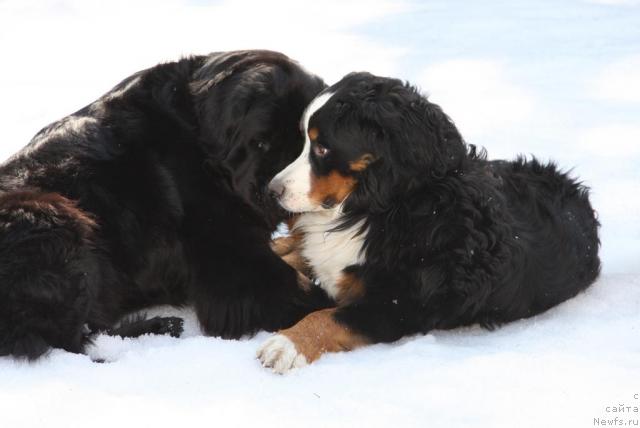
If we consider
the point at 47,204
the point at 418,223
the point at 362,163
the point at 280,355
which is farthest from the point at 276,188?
the point at 47,204

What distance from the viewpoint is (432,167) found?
3.44m

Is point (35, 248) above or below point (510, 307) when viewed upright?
above

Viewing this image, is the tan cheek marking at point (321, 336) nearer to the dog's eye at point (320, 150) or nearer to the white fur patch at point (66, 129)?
the dog's eye at point (320, 150)

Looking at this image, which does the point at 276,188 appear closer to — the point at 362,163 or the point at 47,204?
the point at 362,163

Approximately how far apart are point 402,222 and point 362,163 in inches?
10.8

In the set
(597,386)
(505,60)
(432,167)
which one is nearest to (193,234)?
(432,167)

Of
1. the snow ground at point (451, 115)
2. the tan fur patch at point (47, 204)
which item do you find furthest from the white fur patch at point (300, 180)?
the tan fur patch at point (47, 204)

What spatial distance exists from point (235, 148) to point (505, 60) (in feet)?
13.1

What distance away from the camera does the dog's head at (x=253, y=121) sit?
3598 millimetres

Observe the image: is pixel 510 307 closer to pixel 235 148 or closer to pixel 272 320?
pixel 272 320

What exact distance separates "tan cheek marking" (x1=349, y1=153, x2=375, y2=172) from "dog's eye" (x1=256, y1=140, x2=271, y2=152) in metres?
0.41

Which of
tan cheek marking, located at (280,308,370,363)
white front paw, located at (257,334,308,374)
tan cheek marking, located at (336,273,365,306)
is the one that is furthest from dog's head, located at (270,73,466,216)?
white front paw, located at (257,334,308,374)

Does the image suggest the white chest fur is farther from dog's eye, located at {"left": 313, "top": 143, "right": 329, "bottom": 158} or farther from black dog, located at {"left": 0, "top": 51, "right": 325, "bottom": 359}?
dog's eye, located at {"left": 313, "top": 143, "right": 329, "bottom": 158}

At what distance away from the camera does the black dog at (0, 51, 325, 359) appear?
11.6 ft
